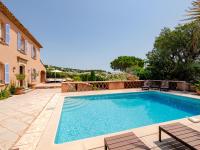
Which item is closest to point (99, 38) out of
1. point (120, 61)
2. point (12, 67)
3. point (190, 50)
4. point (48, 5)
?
point (48, 5)

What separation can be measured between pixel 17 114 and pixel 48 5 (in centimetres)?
1227

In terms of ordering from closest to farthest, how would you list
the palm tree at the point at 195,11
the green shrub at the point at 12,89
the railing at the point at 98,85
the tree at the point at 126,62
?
the palm tree at the point at 195,11, the green shrub at the point at 12,89, the railing at the point at 98,85, the tree at the point at 126,62

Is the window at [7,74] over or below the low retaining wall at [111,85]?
over

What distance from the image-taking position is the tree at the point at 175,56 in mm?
14039

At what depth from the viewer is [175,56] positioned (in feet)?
50.4

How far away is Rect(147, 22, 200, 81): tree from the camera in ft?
46.1

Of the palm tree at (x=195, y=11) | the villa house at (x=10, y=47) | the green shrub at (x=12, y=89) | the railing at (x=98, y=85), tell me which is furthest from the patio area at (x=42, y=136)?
the railing at (x=98, y=85)

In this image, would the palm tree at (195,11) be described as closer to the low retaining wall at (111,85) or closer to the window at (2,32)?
the low retaining wall at (111,85)

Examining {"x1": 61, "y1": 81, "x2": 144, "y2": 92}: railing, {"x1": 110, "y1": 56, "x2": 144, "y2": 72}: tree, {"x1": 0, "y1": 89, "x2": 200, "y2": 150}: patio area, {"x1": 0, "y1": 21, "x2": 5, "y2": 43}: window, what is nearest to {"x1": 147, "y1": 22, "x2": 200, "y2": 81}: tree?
{"x1": 61, "y1": 81, "x2": 144, "y2": 92}: railing

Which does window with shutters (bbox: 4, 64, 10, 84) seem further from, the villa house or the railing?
the railing

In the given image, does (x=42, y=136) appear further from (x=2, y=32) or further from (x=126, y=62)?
(x=126, y=62)

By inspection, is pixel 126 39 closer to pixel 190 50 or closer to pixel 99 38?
pixel 99 38

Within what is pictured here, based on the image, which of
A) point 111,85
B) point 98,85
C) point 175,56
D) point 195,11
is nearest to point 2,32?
point 98,85

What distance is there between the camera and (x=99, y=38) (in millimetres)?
25344
